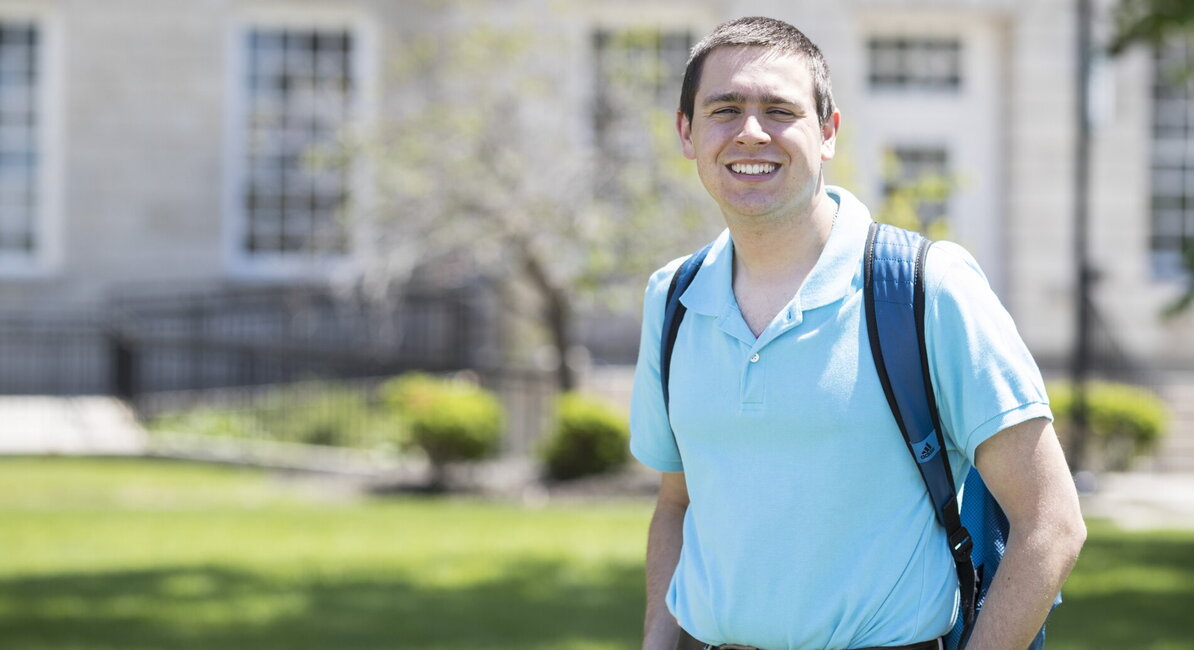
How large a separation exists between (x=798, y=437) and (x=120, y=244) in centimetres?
1770

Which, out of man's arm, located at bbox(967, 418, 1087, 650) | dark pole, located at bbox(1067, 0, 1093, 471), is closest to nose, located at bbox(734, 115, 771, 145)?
man's arm, located at bbox(967, 418, 1087, 650)

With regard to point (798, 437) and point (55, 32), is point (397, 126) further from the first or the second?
point (798, 437)

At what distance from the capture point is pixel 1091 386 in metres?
14.5

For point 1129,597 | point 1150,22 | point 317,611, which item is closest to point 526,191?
point 317,611

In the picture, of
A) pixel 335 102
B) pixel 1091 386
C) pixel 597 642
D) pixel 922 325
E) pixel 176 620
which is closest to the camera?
pixel 922 325

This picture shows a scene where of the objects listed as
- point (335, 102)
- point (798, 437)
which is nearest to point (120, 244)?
point (335, 102)

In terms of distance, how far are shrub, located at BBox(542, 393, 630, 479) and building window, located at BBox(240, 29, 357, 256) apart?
21.9ft

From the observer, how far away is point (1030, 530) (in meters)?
2.25

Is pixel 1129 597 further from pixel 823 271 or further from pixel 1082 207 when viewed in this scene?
pixel 823 271

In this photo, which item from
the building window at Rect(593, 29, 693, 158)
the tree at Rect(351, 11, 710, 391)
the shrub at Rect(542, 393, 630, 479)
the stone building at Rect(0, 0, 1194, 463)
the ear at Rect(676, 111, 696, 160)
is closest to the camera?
the ear at Rect(676, 111, 696, 160)

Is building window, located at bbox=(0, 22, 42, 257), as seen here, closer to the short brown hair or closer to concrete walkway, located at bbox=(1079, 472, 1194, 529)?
concrete walkway, located at bbox=(1079, 472, 1194, 529)

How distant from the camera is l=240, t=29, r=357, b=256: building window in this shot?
18.8 meters

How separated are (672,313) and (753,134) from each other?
39cm

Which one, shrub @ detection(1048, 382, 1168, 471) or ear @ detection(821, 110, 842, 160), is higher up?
ear @ detection(821, 110, 842, 160)
